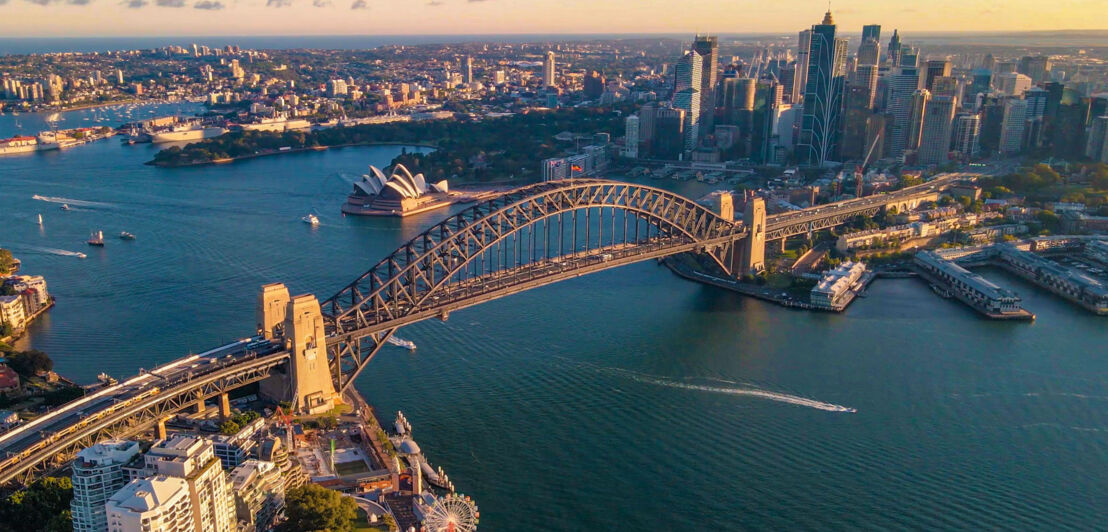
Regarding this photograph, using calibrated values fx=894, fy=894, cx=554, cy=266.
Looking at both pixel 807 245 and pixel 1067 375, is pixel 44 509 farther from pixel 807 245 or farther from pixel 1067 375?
pixel 807 245

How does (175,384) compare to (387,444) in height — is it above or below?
above

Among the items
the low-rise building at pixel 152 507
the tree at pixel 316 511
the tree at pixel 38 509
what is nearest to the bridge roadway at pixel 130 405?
the tree at pixel 38 509

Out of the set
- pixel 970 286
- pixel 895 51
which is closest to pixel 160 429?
pixel 970 286

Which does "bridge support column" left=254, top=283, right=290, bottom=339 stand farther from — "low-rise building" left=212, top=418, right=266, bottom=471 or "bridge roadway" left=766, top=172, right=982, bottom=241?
"bridge roadway" left=766, top=172, right=982, bottom=241

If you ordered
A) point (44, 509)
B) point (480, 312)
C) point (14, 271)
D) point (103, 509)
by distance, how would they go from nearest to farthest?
Result: point (103, 509) → point (44, 509) → point (480, 312) → point (14, 271)

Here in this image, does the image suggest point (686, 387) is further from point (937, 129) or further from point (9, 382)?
point (937, 129)

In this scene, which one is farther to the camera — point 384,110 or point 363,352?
point 384,110

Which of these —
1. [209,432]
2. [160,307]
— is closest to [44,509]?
[209,432]
